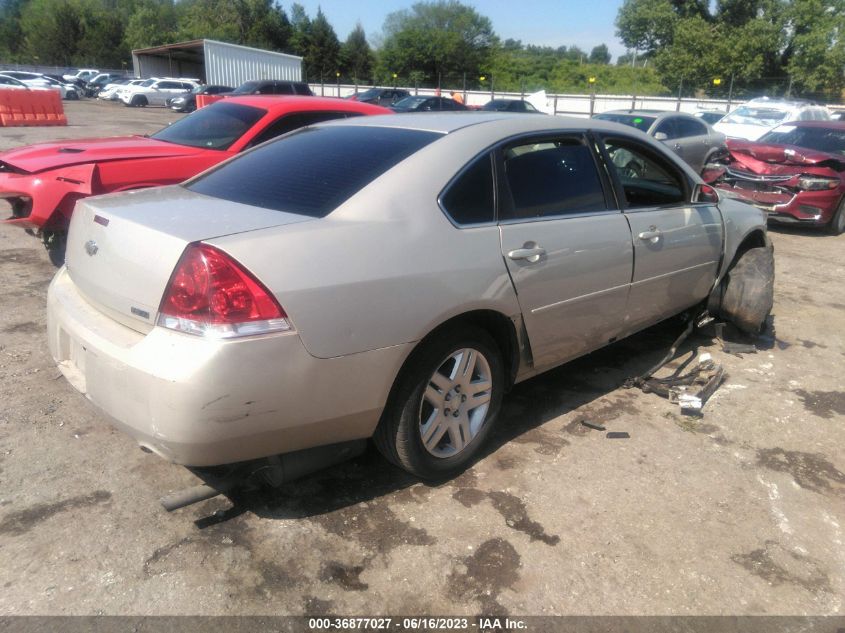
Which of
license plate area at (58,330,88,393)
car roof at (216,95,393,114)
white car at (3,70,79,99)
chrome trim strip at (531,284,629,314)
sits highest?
white car at (3,70,79,99)

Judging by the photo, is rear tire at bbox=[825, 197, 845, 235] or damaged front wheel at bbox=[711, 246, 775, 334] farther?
rear tire at bbox=[825, 197, 845, 235]

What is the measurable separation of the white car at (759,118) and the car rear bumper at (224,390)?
1566 centimetres

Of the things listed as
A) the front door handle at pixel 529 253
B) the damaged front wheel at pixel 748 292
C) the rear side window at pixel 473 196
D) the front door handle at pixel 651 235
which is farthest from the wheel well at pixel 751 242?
the rear side window at pixel 473 196

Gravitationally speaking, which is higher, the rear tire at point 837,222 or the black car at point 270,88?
the black car at point 270,88

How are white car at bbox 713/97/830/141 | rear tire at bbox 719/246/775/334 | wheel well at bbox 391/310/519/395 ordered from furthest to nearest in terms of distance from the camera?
1. white car at bbox 713/97/830/141
2. rear tire at bbox 719/246/775/334
3. wheel well at bbox 391/310/519/395

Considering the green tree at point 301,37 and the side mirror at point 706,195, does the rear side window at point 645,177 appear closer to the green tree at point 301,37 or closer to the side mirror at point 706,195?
the side mirror at point 706,195

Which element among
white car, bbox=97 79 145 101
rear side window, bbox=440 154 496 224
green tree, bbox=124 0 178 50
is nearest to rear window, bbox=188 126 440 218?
rear side window, bbox=440 154 496 224

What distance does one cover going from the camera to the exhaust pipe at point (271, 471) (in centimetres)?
248

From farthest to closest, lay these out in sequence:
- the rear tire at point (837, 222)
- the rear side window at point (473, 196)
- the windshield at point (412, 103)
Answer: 1. the windshield at point (412, 103)
2. the rear tire at point (837, 222)
3. the rear side window at point (473, 196)

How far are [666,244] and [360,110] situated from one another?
161 inches

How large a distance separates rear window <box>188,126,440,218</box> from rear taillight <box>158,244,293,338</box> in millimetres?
474

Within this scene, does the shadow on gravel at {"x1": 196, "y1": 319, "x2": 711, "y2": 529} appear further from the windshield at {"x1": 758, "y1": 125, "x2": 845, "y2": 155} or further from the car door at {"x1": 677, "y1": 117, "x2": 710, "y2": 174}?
the car door at {"x1": 677, "y1": 117, "x2": 710, "y2": 174}

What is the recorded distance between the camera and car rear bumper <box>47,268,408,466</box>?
2139 mm

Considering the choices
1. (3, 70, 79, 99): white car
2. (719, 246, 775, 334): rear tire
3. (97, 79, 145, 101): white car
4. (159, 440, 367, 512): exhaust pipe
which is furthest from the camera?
(97, 79, 145, 101): white car
